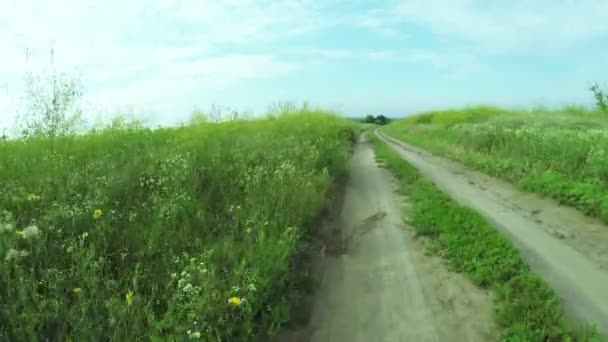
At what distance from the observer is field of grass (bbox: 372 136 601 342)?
366cm

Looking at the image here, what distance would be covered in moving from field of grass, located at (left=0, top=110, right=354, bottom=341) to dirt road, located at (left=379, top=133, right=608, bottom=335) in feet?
8.55

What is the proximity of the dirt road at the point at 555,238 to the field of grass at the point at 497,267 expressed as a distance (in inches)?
9.9

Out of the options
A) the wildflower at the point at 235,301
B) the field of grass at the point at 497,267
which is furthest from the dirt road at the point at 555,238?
the wildflower at the point at 235,301

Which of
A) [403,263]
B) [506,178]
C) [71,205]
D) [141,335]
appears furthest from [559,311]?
[506,178]

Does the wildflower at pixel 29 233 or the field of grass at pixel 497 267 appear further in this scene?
the wildflower at pixel 29 233

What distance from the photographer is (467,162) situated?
42.7 ft

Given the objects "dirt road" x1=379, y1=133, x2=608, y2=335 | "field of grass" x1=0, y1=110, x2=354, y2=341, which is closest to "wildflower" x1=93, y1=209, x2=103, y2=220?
"field of grass" x1=0, y1=110, x2=354, y2=341

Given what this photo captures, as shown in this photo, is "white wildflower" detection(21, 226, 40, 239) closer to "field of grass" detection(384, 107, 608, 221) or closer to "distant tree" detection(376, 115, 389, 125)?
"field of grass" detection(384, 107, 608, 221)

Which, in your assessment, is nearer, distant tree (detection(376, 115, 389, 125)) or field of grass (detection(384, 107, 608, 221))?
field of grass (detection(384, 107, 608, 221))

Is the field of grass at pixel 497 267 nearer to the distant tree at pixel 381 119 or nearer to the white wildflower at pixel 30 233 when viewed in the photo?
the white wildflower at pixel 30 233

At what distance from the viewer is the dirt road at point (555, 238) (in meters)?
4.37

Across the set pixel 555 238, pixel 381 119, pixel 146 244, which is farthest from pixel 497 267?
pixel 381 119

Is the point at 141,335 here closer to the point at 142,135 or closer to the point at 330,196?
the point at 330,196

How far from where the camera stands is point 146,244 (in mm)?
4613
